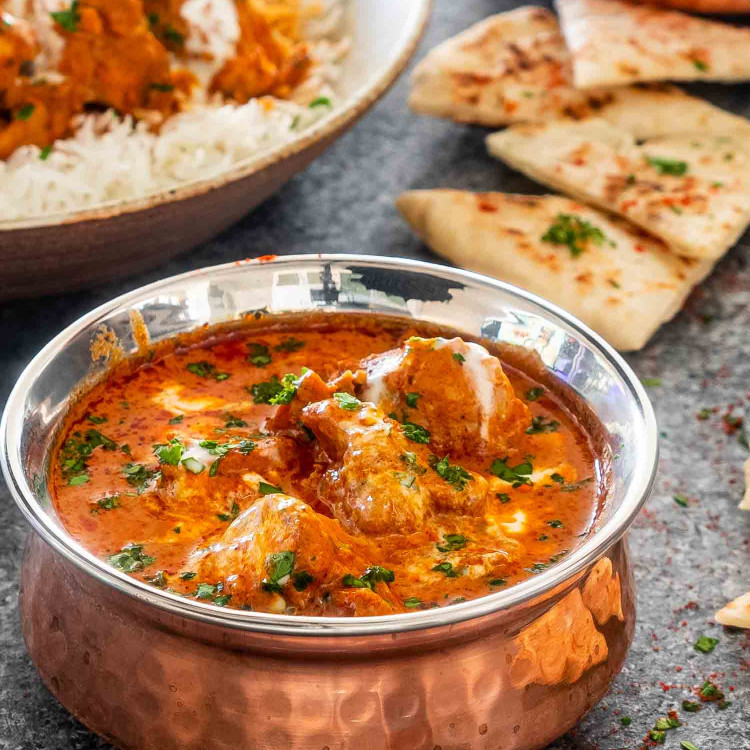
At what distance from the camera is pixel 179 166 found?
10.7 feet

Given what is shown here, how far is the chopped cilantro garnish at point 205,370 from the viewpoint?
229 centimetres

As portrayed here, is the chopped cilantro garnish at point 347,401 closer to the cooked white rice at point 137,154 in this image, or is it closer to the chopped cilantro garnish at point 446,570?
the chopped cilantro garnish at point 446,570

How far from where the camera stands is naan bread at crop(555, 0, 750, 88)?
149 inches

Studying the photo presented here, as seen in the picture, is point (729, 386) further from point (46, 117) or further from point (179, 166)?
point (46, 117)

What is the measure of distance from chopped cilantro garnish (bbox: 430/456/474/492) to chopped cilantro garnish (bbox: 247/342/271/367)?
1.73 ft

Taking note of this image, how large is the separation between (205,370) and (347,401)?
0.48 metres

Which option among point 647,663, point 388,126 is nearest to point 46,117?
point 388,126

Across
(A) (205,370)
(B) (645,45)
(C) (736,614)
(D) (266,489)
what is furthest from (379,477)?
(B) (645,45)

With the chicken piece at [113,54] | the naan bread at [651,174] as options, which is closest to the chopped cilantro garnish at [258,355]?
the chicken piece at [113,54]

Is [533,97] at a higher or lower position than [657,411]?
higher

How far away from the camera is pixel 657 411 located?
292 centimetres

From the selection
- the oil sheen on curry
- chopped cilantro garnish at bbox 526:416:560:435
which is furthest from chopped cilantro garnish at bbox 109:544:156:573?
chopped cilantro garnish at bbox 526:416:560:435

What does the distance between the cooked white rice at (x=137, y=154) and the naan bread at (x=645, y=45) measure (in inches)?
36.7

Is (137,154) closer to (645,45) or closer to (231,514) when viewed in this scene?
(231,514)
